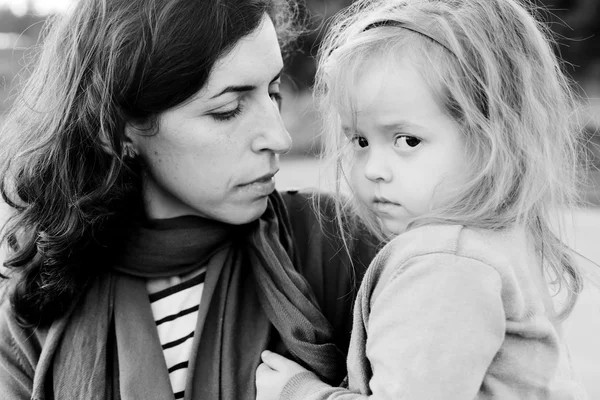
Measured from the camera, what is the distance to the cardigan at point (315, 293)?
6.33 ft

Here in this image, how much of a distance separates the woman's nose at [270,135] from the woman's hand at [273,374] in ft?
1.77

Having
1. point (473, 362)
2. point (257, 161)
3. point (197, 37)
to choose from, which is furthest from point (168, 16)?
point (473, 362)

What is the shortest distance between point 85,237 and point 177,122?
41 cm

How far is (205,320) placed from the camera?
192 centimetres

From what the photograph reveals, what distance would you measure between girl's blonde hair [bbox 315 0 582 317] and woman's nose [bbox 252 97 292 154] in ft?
0.77

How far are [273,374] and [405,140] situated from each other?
2.16 feet

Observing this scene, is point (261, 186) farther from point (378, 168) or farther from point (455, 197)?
point (455, 197)

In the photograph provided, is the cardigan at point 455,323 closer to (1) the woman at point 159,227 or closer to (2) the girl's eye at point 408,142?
(2) the girl's eye at point 408,142

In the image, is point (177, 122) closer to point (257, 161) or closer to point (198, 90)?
point (198, 90)

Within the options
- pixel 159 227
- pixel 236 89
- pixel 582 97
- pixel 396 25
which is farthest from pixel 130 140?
pixel 582 97

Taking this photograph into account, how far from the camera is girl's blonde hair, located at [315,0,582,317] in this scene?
5.11ft

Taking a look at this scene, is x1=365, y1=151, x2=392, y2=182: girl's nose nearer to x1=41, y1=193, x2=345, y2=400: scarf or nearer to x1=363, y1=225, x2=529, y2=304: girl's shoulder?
x1=363, y1=225, x2=529, y2=304: girl's shoulder

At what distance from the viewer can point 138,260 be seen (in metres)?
1.99

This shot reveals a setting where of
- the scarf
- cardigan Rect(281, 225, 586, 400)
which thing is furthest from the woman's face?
cardigan Rect(281, 225, 586, 400)
